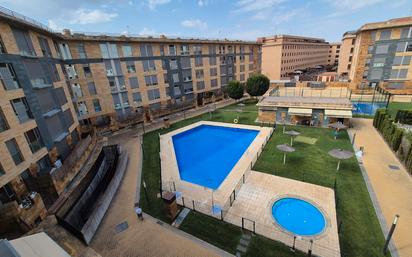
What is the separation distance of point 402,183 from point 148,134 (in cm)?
2936

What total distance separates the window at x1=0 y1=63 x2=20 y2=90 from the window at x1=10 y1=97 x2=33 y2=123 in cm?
110

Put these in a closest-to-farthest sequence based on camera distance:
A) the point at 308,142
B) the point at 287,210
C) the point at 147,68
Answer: the point at 287,210 < the point at 308,142 < the point at 147,68

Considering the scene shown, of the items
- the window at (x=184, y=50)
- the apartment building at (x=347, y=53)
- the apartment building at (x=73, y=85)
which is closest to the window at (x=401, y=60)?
the apartment building at (x=347, y=53)

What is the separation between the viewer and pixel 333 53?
352 ft

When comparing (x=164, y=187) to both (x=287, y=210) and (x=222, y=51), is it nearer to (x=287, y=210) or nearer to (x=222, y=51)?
(x=287, y=210)

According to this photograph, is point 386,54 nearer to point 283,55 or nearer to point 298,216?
point 283,55

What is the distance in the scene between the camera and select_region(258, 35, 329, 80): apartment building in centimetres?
7056

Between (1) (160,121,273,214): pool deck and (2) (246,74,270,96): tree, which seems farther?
(2) (246,74,270,96): tree

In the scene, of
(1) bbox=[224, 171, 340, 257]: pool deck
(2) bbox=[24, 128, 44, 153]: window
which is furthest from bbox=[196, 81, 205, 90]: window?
(2) bbox=[24, 128, 44, 153]: window

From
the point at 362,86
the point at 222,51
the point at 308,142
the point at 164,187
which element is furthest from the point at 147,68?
the point at 362,86

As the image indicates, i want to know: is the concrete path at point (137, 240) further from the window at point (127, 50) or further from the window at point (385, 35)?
the window at point (385, 35)

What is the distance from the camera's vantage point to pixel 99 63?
2964 cm

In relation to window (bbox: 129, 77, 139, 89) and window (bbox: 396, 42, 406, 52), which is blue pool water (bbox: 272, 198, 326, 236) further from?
window (bbox: 396, 42, 406, 52)

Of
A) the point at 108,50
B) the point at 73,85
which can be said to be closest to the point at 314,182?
the point at 108,50
